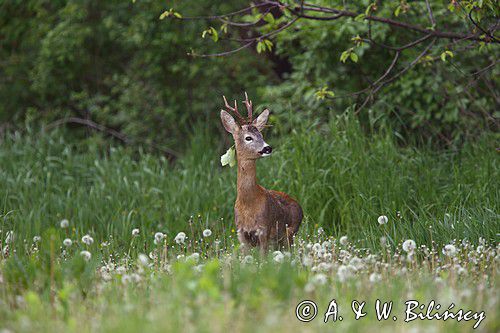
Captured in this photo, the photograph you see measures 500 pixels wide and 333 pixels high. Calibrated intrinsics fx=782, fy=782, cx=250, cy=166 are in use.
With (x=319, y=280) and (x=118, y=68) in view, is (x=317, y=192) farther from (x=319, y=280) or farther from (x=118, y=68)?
(x=118, y=68)

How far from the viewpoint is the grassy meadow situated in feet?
12.4

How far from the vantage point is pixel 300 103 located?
1002 centimetres

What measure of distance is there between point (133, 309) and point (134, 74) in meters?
9.93

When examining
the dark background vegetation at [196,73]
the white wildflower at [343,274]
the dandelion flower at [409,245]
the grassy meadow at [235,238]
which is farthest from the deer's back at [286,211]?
the dark background vegetation at [196,73]

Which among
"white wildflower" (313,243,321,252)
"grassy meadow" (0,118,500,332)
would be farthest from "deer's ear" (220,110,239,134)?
"white wildflower" (313,243,321,252)

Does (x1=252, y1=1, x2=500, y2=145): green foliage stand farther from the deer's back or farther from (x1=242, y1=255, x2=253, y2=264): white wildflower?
(x1=242, y1=255, x2=253, y2=264): white wildflower

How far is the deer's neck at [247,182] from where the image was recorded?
600 centimetres

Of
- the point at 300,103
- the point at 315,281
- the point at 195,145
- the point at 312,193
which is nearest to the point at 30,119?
the point at 195,145

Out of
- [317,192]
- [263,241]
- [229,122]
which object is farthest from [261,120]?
[317,192]

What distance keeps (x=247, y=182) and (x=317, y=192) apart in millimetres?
1781

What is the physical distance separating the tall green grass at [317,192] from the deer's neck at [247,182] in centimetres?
83

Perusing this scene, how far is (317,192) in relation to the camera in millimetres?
7656

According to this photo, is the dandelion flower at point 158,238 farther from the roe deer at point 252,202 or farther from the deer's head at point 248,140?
the deer's head at point 248,140

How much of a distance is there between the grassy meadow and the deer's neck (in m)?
0.47
